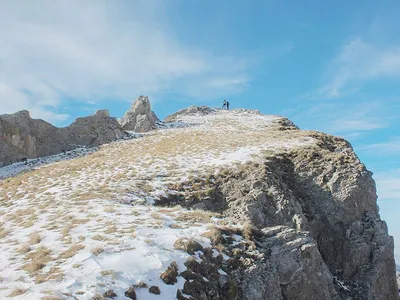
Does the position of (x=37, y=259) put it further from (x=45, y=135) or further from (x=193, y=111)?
(x=193, y=111)

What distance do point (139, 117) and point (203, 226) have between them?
40768 millimetres

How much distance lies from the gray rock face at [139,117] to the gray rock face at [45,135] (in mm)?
5130

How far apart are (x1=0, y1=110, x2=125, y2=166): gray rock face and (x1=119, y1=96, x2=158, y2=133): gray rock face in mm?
5130

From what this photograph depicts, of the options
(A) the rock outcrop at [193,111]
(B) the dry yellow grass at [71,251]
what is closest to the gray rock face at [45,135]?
(A) the rock outcrop at [193,111]

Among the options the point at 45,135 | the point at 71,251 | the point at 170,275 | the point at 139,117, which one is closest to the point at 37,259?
the point at 71,251

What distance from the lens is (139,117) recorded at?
180ft

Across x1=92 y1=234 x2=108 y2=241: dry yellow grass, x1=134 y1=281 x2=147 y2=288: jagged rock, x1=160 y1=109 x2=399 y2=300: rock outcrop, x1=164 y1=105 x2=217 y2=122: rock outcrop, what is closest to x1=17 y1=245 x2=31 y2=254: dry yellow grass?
x1=92 y1=234 x2=108 y2=241: dry yellow grass


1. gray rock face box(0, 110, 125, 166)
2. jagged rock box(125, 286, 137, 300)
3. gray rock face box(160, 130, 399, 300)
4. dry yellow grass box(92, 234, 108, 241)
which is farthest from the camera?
gray rock face box(0, 110, 125, 166)

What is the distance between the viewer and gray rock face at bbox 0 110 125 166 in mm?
40156

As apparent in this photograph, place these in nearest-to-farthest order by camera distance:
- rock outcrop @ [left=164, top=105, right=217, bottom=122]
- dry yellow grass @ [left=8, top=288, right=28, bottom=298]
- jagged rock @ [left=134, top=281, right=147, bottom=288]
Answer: dry yellow grass @ [left=8, top=288, right=28, bottom=298], jagged rock @ [left=134, top=281, right=147, bottom=288], rock outcrop @ [left=164, top=105, right=217, bottom=122]

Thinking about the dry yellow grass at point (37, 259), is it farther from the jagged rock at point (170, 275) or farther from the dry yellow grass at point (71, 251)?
the jagged rock at point (170, 275)

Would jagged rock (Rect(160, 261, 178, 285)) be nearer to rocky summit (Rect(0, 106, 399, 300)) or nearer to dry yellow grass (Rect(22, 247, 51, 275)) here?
rocky summit (Rect(0, 106, 399, 300))

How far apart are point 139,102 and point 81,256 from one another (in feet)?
153

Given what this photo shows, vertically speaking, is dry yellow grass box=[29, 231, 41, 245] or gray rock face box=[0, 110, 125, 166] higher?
gray rock face box=[0, 110, 125, 166]
